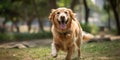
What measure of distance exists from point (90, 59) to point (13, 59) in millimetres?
2379

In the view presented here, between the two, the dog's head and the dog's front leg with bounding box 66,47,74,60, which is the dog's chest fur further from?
the dog's head

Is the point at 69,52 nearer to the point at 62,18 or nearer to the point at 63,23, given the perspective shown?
the point at 63,23

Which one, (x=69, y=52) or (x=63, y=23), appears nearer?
(x=63, y=23)

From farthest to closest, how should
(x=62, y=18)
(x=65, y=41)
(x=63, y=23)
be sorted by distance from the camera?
(x=65, y=41) < (x=63, y=23) < (x=62, y=18)

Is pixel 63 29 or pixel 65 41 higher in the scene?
pixel 63 29

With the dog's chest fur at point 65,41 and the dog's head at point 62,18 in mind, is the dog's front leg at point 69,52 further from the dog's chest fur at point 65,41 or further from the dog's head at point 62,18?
the dog's head at point 62,18

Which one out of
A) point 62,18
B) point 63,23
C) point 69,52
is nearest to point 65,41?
A: point 69,52

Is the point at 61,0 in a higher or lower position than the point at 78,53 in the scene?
higher

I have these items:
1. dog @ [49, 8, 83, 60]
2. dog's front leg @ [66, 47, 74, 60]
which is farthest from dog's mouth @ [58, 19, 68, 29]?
dog's front leg @ [66, 47, 74, 60]

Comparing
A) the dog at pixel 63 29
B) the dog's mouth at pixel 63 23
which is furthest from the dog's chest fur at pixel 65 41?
the dog's mouth at pixel 63 23

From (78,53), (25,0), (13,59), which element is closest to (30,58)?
(13,59)

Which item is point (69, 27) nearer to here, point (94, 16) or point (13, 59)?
point (13, 59)

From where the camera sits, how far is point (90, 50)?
39.9 feet

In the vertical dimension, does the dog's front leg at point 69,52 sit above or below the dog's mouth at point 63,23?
below
